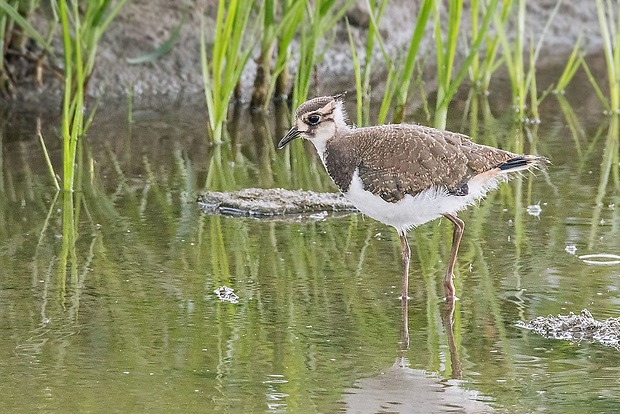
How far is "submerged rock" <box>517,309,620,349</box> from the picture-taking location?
15.1ft

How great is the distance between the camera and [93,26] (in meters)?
8.63

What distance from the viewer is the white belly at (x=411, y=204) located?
5047mm

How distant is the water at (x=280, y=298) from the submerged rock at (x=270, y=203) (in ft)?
0.50

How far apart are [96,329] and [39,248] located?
1.32m

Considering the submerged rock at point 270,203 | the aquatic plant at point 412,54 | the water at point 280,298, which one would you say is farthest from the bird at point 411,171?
the aquatic plant at point 412,54

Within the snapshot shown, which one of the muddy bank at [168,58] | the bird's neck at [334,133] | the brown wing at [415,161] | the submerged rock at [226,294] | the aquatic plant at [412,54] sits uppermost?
the muddy bank at [168,58]

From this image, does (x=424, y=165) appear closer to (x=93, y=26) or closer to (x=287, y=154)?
(x=287, y=154)

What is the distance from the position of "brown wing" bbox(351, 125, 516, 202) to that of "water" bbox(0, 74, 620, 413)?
1.91 ft

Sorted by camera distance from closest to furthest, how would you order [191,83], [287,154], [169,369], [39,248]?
[169,369]
[39,248]
[287,154]
[191,83]

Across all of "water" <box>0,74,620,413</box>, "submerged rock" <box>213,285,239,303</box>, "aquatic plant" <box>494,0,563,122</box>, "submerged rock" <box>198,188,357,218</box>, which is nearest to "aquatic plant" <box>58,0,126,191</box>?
"water" <box>0,74,620,413</box>

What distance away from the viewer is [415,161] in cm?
510

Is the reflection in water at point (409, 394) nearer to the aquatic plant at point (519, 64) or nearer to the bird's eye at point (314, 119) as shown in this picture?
the bird's eye at point (314, 119)

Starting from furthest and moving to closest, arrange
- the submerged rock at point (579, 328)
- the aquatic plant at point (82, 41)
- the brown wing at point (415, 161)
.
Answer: the aquatic plant at point (82, 41) < the brown wing at point (415, 161) < the submerged rock at point (579, 328)

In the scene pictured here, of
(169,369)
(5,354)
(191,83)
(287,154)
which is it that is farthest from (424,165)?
(191,83)
